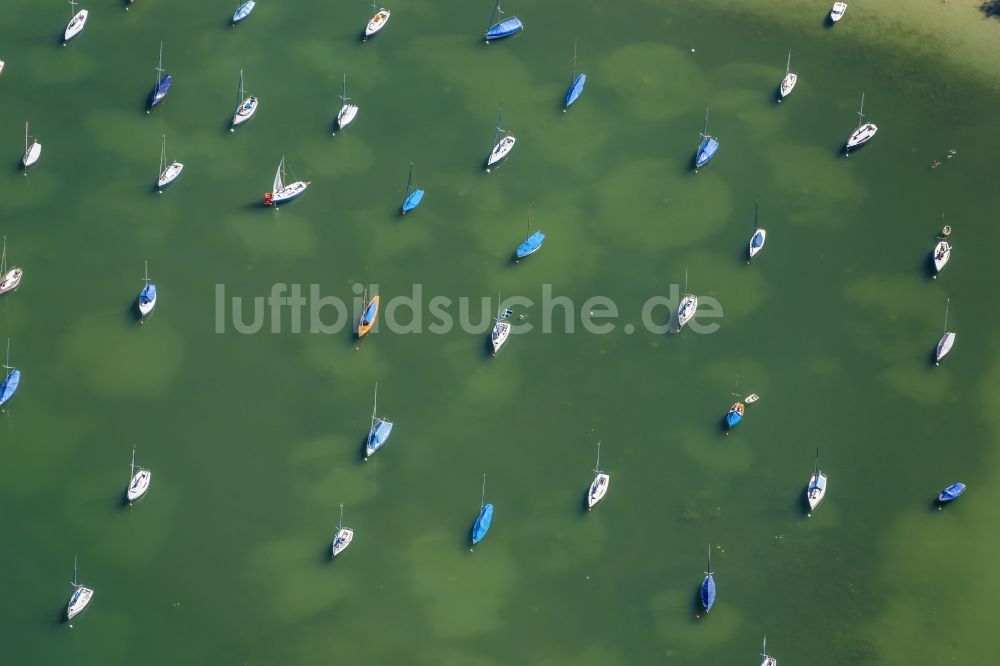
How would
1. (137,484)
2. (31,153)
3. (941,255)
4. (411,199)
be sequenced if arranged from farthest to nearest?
(31,153)
(411,199)
(941,255)
(137,484)

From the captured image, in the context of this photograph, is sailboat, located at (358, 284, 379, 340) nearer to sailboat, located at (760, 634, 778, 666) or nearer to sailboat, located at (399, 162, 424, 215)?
sailboat, located at (399, 162, 424, 215)

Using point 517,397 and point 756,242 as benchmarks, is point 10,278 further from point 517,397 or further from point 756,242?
point 756,242

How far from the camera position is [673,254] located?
19112 centimetres

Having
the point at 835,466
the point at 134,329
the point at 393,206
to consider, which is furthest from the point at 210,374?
the point at 835,466

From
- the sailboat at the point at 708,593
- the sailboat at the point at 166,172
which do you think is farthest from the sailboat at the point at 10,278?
the sailboat at the point at 708,593

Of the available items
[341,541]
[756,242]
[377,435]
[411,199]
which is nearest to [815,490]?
[756,242]

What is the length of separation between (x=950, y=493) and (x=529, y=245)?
4781 centimetres

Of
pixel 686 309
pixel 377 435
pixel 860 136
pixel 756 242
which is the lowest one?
pixel 377 435

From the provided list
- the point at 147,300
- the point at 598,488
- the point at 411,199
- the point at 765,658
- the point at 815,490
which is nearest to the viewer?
the point at 765,658

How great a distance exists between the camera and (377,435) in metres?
181

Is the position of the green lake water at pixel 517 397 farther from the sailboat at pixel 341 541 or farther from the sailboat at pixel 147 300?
the sailboat at pixel 147 300

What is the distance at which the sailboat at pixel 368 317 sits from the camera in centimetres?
18700

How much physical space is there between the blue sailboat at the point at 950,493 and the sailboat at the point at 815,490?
1105 centimetres

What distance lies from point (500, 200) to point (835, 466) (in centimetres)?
4383
